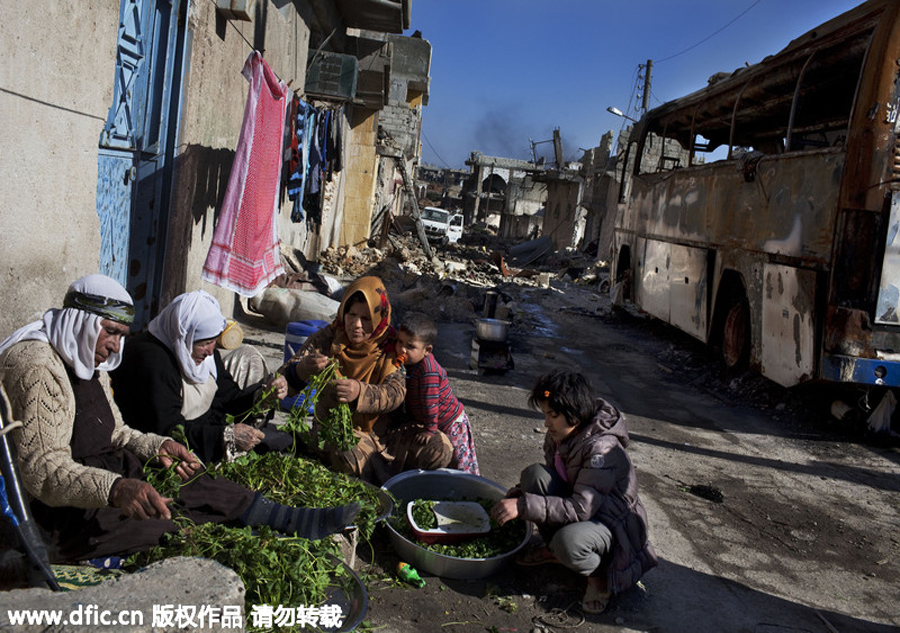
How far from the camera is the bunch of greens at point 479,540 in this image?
3.28 meters

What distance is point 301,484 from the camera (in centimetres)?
328

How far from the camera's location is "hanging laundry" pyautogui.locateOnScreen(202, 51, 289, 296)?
5441 millimetres

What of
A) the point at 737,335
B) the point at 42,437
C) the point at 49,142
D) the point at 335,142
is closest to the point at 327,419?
the point at 42,437

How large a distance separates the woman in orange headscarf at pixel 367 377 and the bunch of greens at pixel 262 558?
1.06 meters

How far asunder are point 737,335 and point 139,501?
677cm

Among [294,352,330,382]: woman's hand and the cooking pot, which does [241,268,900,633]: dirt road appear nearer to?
the cooking pot

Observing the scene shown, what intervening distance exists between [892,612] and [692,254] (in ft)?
18.7

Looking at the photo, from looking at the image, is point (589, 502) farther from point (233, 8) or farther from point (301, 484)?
point (233, 8)

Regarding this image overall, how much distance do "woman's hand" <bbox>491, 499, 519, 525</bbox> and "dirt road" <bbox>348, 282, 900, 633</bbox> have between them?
387 millimetres

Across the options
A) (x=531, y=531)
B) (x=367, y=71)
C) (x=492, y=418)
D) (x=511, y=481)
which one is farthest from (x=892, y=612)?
(x=367, y=71)

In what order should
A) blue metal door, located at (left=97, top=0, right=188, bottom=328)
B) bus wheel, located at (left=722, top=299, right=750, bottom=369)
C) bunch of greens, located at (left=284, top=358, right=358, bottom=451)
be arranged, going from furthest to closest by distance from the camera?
1. bus wheel, located at (left=722, top=299, right=750, bottom=369)
2. blue metal door, located at (left=97, top=0, right=188, bottom=328)
3. bunch of greens, located at (left=284, top=358, right=358, bottom=451)

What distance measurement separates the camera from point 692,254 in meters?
8.60

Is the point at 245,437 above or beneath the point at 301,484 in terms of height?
above

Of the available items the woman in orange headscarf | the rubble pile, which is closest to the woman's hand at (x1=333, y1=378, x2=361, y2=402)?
the woman in orange headscarf
